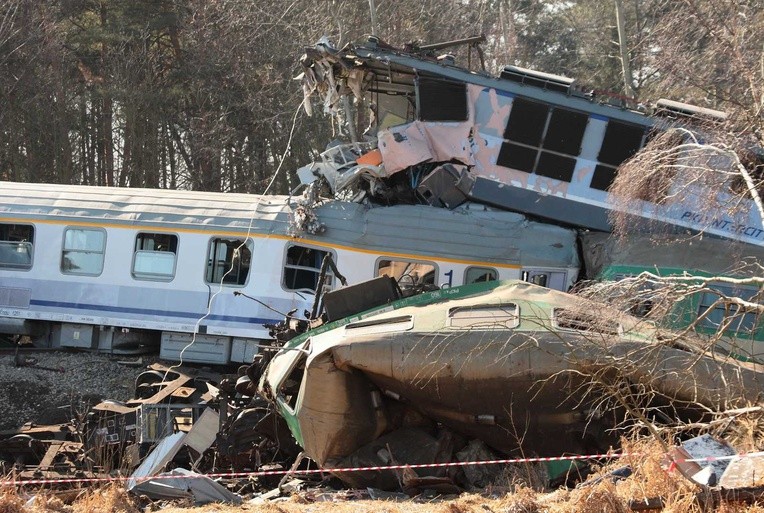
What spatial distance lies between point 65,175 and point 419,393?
2480cm

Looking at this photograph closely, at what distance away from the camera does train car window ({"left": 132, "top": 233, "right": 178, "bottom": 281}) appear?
1788 centimetres

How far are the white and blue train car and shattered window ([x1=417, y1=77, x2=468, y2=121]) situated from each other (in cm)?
183

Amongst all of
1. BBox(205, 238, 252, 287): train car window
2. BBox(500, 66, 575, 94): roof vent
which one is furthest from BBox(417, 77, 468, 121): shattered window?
BBox(205, 238, 252, 287): train car window

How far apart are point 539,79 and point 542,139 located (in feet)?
3.54

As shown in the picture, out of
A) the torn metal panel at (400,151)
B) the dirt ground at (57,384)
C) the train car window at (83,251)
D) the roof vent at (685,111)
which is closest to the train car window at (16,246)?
the train car window at (83,251)

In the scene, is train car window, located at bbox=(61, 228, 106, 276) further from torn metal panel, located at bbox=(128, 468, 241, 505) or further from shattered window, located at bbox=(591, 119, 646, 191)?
shattered window, located at bbox=(591, 119, 646, 191)

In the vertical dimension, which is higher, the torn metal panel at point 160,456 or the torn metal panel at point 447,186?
the torn metal panel at point 447,186

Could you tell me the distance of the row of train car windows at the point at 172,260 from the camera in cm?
1717

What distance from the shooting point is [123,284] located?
17984mm

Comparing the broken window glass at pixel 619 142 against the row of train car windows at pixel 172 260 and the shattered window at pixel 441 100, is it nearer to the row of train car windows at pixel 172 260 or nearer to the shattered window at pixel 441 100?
the shattered window at pixel 441 100

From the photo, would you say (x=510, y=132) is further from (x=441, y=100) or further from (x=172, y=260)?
(x=172, y=260)

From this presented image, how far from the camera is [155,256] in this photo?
59.0 feet

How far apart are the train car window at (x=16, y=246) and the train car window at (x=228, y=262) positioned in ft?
11.4

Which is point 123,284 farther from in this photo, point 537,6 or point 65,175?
point 537,6
